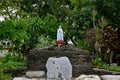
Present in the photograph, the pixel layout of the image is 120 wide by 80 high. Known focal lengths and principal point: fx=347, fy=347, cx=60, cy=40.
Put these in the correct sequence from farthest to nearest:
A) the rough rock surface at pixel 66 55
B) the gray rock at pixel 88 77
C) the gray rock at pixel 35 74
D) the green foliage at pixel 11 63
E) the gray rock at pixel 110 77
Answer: the green foliage at pixel 11 63
the rough rock surface at pixel 66 55
the gray rock at pixel 35 74
the gray rock at pixel 110 77
the gray rock at pixel 88 77

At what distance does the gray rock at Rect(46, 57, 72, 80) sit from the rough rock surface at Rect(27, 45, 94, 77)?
2.51 feet

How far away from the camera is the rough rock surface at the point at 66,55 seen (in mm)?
8602

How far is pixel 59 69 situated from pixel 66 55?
0.90 m

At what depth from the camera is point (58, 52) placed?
28.2 feet

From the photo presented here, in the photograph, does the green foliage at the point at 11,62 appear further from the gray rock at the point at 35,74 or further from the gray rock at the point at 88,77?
the gray rock at the point at 88,77

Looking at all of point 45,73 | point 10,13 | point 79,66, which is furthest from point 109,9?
point 10,13

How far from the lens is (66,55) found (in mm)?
8594

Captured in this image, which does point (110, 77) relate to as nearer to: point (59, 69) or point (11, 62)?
point (59, 69)

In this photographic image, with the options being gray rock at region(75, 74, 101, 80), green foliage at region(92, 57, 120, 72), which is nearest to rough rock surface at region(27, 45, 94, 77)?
green foliage at region(92, 57, 120, 72)

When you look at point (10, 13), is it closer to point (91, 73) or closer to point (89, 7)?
point (89, 7)

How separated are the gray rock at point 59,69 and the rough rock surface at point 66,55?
30.1 inches

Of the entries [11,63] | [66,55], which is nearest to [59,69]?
[66,55]

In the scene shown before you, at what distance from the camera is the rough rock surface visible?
8602 mm

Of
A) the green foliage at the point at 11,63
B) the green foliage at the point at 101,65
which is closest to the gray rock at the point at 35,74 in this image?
the green foliage at the point at 11,63
